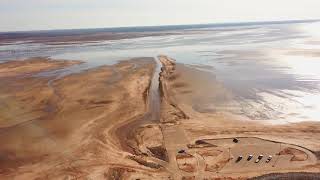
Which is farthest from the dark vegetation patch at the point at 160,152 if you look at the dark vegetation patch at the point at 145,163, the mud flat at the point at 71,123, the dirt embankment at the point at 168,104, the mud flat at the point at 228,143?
the dirt embankment at the point at 168,104

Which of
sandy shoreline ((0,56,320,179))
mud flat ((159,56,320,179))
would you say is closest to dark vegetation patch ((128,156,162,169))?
sandy shoreline ((0,56,320,179))

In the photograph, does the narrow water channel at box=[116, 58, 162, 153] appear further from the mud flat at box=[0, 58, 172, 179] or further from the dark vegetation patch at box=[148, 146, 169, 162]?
the dark vegetation patch at box=[148, 146, 169, 162]

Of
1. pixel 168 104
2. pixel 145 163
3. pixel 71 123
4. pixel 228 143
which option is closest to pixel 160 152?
pixel 145 163

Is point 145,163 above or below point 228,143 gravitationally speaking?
below

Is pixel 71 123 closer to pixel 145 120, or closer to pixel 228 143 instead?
pixel 145 120

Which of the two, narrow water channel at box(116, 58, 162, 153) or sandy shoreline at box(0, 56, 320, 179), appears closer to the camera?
sandy shoreline at box(0, 56, 320, 179)

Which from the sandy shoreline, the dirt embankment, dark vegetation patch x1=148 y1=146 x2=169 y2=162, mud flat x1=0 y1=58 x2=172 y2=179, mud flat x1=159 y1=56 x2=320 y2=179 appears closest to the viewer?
mud flat x1=159 y1=56 x2=320 y2=179

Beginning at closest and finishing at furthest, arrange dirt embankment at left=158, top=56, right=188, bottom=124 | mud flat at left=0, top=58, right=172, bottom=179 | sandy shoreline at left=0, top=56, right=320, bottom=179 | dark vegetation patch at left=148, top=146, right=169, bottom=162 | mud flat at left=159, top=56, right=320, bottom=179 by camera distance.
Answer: mud flat at left=159, top=56, right=320, bottom=179 → sandy shoreline at left=0, top=56, right=320, bottom=179 → mud flat at left=0, top=58, right=172, bottom=179 → dark vegetation patch at left=148, top=146, right=169, bottom=162 → dirt embankment at left=158, top=56, right=188, bottom=124

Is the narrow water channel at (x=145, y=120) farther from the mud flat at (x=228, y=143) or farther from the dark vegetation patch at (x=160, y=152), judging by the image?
the dark vegetation patch at (x=160, y=152)
